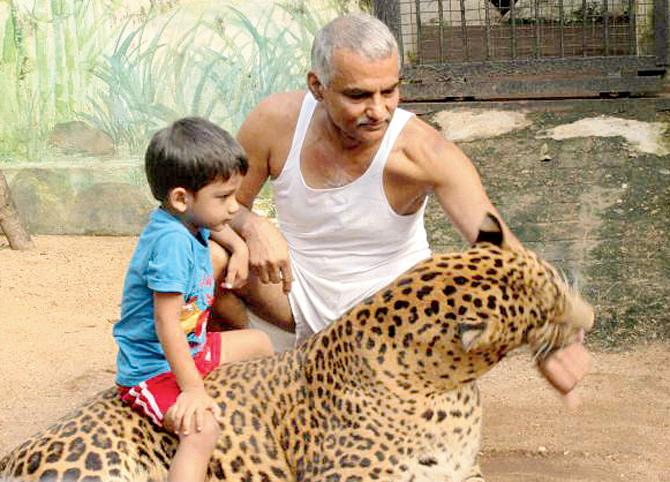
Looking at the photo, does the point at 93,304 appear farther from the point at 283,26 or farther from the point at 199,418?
the point at 199,418

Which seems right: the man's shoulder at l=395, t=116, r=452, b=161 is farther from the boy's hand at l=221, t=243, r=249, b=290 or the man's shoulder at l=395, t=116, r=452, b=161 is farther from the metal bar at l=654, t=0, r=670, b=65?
the metal bar at l=654, t=0, r=670, b=65

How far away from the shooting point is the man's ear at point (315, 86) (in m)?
4.78

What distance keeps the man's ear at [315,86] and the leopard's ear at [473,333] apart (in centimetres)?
140

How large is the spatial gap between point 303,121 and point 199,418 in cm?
150

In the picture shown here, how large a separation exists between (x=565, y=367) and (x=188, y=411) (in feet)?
4.21

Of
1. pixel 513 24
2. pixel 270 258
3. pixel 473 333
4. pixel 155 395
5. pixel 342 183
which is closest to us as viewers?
pixel 473 333

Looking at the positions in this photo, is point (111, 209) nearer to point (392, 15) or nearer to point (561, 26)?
point (392, 15)

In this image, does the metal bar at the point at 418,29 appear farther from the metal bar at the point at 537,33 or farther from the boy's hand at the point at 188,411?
the boy's hand at the point at 188,411

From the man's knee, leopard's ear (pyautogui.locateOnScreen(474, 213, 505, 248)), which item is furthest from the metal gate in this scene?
leopard's ear (pyautogui.locateOnScreen(474, 213, 505, 248))

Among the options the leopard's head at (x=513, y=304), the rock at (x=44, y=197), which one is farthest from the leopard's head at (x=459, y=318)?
the rock at (x=44, y=197)

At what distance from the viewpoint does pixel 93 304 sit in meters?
8.69

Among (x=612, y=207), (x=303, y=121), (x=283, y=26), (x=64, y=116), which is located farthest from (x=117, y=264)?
(x=303, y=121)

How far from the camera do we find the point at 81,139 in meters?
10.5

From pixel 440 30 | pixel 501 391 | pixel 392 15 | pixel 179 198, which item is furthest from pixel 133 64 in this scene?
pixel 179 198
